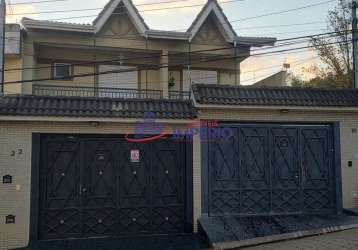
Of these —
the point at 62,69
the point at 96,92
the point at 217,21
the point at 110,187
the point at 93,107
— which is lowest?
the point at 110,187

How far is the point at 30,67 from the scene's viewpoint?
17.6 meters

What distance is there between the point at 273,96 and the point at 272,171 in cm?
218

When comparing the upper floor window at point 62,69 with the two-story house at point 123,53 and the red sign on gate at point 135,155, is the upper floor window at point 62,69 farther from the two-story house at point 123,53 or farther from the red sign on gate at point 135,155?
the red sign on gate at point 135,155

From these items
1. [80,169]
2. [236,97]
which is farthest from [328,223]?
[80,169]

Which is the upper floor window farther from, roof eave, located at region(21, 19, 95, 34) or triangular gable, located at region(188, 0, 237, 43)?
triangular gable, located at region(188, 0, 237, 43)

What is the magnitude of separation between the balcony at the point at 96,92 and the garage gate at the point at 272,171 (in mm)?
7354

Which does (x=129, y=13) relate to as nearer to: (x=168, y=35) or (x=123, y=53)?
(x=123, y=53)

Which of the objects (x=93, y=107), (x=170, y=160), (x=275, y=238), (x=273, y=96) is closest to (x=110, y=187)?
(x=170, y=160)

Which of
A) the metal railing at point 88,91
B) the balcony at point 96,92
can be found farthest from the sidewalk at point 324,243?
the metal railing at point 88,91

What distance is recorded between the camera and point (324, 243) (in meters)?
8.80

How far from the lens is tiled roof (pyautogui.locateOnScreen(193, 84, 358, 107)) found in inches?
420

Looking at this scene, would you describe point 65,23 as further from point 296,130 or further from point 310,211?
point 310,211

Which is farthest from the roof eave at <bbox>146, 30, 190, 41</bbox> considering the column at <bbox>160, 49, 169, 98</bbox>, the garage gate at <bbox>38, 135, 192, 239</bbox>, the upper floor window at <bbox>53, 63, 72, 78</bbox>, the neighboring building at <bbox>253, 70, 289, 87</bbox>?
the garage gate at <bbox>38, 135, 192, 239</bbox>

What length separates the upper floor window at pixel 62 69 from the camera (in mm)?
18750
